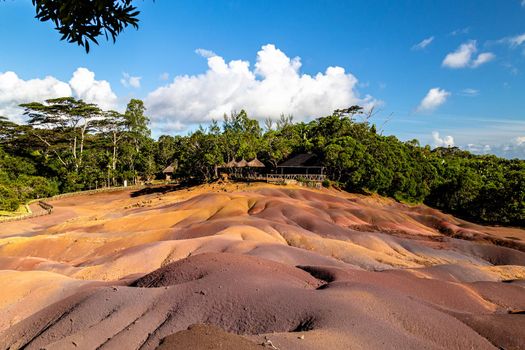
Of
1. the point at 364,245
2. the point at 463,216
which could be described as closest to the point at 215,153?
the point at 364,245

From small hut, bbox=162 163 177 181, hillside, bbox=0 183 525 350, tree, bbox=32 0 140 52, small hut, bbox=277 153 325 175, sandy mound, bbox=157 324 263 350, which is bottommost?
hillside, bbox=0 183 525 350

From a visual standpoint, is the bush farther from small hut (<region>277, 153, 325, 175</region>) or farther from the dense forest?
small hut (<region>277, 153, 325, 175</region>)

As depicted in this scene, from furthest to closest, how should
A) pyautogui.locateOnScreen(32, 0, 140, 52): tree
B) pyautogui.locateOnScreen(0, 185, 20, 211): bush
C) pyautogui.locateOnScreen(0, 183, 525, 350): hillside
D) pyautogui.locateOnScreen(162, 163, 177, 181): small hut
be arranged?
1. pyautogui.locateOnScreen(162, 163, 177, 181): small hut
2. pyautogui.locateOnScreen(0, 185, 20, 211): bush
3. pyautogui.locateOnScreen(0, 183, 525, 350): hillside
4. pyautogui.locateOnScreen(32, 0, 140, 52): tree

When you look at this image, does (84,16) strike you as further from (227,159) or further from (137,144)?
(137,144)

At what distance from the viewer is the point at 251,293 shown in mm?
10680

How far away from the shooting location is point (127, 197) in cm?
5734

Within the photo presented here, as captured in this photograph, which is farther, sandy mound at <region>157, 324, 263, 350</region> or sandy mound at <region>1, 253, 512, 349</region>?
sandy mound at <region>1, 253, 512, 349</region>

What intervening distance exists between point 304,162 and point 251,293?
53413mm

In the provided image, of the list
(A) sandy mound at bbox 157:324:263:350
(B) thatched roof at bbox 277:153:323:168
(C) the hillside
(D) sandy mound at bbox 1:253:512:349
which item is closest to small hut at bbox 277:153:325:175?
(B) thatched roof at bbox 277:153:323:168

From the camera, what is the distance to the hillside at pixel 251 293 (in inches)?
348

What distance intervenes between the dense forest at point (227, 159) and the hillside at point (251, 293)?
30505 millimetres

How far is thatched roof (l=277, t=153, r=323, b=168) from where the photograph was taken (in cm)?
6247

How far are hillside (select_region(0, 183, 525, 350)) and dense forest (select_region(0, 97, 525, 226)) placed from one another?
30505 mm

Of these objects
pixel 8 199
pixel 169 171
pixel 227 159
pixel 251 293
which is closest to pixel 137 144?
pixel 169 171
